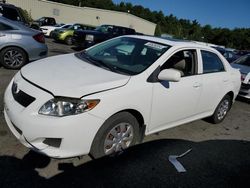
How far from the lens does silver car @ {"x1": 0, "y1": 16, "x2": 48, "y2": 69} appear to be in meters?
6.79

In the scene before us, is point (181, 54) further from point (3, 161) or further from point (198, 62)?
point (3, 161)

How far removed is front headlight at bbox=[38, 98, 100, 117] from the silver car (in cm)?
486

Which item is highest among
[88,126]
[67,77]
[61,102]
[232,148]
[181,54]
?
[181,54]

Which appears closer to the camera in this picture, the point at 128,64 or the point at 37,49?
the point at 128,64

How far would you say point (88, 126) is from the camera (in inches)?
111

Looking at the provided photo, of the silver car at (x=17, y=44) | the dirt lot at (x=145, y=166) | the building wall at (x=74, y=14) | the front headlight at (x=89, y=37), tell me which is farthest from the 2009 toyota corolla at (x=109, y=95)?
the building wall at (x=74, y=14)

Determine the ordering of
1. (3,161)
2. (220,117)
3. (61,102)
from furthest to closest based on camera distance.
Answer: (220,117)
(3,161)
(61,102)

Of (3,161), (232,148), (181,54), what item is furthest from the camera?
(232,148)

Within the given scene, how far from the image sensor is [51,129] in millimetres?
2695

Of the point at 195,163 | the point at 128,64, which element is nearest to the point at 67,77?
the point at 128,64

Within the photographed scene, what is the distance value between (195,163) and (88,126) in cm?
183

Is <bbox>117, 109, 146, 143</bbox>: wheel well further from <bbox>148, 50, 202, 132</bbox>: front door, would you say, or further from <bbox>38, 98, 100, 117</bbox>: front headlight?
<bbox>38, 98, 100, 117</bbox>: front headlight

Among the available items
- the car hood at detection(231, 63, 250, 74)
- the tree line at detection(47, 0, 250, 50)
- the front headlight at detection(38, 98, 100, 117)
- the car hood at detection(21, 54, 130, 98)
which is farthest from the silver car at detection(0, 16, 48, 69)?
the tree line at detection(47, 0, 250, 50)

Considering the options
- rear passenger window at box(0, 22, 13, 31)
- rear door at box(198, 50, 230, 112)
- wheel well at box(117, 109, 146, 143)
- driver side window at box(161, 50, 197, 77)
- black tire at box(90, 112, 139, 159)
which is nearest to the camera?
black tire at box(90, 112, 139, 159)
